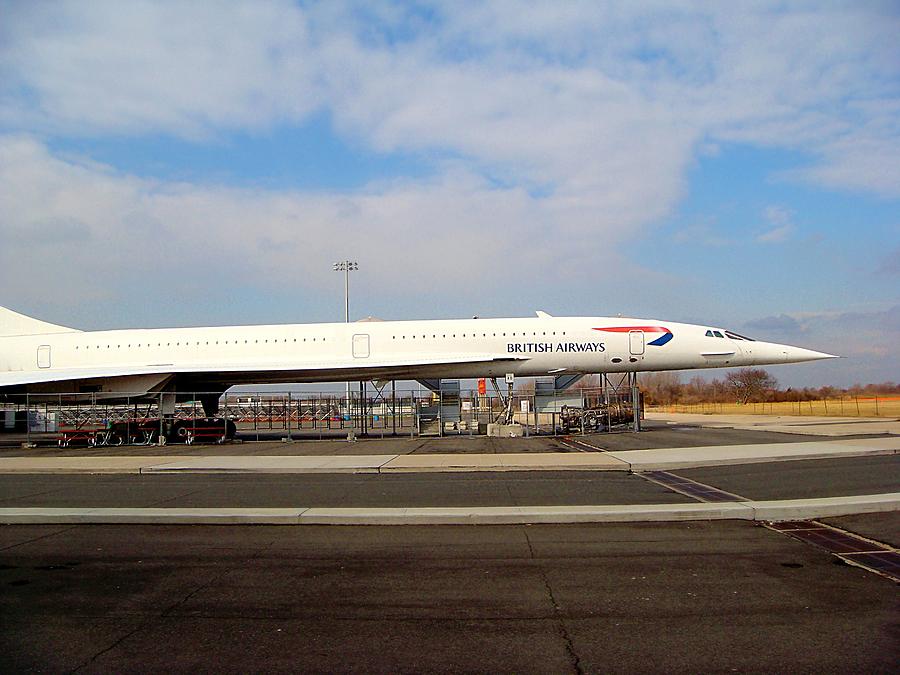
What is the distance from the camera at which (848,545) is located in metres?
7.21

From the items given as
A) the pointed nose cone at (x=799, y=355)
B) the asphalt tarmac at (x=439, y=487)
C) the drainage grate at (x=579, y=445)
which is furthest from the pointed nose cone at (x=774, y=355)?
the asphalt tarmac at (x=439, y=487)

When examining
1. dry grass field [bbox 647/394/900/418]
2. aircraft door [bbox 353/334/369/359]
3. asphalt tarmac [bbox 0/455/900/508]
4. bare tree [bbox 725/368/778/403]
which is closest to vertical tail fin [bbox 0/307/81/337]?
aircraft door [bbox 353/334/369/359]

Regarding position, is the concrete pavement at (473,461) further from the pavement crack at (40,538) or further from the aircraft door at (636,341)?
the aircraft door at (636,341)

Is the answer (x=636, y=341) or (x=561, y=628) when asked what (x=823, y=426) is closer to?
(x=636, y=341)

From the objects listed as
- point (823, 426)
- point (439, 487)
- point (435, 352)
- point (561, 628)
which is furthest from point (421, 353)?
point (561, 628)

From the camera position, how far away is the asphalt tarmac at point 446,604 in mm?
4328

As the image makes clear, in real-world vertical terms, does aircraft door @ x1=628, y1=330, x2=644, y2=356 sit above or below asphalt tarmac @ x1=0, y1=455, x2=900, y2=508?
above

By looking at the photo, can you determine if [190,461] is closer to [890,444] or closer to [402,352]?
[402,352]

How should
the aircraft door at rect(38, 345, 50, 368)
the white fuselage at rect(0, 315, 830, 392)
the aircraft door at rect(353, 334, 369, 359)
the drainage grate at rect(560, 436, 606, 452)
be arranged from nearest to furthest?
the drainage grate at rect(560, 436, 606, 452) → the white fuselage at rect(0, 315, 830, 392) → the aircraft door at rect(353, 334, 369, 359) → the aircraft door at rect(38, 345, 50, 368)

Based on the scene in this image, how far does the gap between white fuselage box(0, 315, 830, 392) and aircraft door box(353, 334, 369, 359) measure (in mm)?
36

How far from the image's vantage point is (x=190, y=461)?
16.7 m

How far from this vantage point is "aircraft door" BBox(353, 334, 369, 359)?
25469 mm

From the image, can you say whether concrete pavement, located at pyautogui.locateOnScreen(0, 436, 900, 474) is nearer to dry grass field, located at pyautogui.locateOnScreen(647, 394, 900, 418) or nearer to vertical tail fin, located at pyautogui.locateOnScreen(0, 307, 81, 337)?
vertical tail fin, located at pyautogui.locateOnScreen(0, 307, 81, 337)

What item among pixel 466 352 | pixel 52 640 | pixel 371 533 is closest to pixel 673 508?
pixel 371 533
